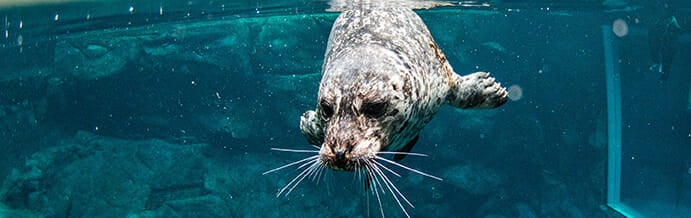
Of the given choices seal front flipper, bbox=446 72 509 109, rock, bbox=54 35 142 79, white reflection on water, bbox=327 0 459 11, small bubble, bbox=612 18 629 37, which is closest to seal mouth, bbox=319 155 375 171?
seal front flipper, bbox=446 72 509 109

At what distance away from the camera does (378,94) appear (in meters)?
3.16

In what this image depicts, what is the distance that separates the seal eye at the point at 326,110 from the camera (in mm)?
3218

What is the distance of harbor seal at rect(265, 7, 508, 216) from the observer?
3.00 metres

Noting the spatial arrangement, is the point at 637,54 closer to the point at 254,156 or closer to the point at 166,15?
the point at 254,156

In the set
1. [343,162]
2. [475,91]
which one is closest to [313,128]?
[343,162]

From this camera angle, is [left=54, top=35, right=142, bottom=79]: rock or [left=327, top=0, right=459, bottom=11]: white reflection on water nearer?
[left=327, top=0, right=459, bottom=11]: white reflection on water

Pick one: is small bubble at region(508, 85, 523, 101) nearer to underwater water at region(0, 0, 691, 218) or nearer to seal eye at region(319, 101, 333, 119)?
underwater water at region(0, 0, 691, 218)

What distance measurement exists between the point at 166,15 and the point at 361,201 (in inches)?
369

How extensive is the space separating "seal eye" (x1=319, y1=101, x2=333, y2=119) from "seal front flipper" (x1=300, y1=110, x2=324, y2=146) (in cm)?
26

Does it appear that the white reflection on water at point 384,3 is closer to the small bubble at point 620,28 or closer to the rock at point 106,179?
the rock at point 106,179

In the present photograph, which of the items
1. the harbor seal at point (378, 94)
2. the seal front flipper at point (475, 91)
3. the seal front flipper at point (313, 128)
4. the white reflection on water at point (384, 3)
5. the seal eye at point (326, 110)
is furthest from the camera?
the white reflection on water at point (384, 3)

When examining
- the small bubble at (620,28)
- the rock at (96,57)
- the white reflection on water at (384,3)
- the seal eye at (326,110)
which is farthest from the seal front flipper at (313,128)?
the small bubble at (620,28)

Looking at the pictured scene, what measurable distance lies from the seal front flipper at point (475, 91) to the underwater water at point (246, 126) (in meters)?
10.0

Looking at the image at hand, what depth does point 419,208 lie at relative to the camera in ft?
53.3
